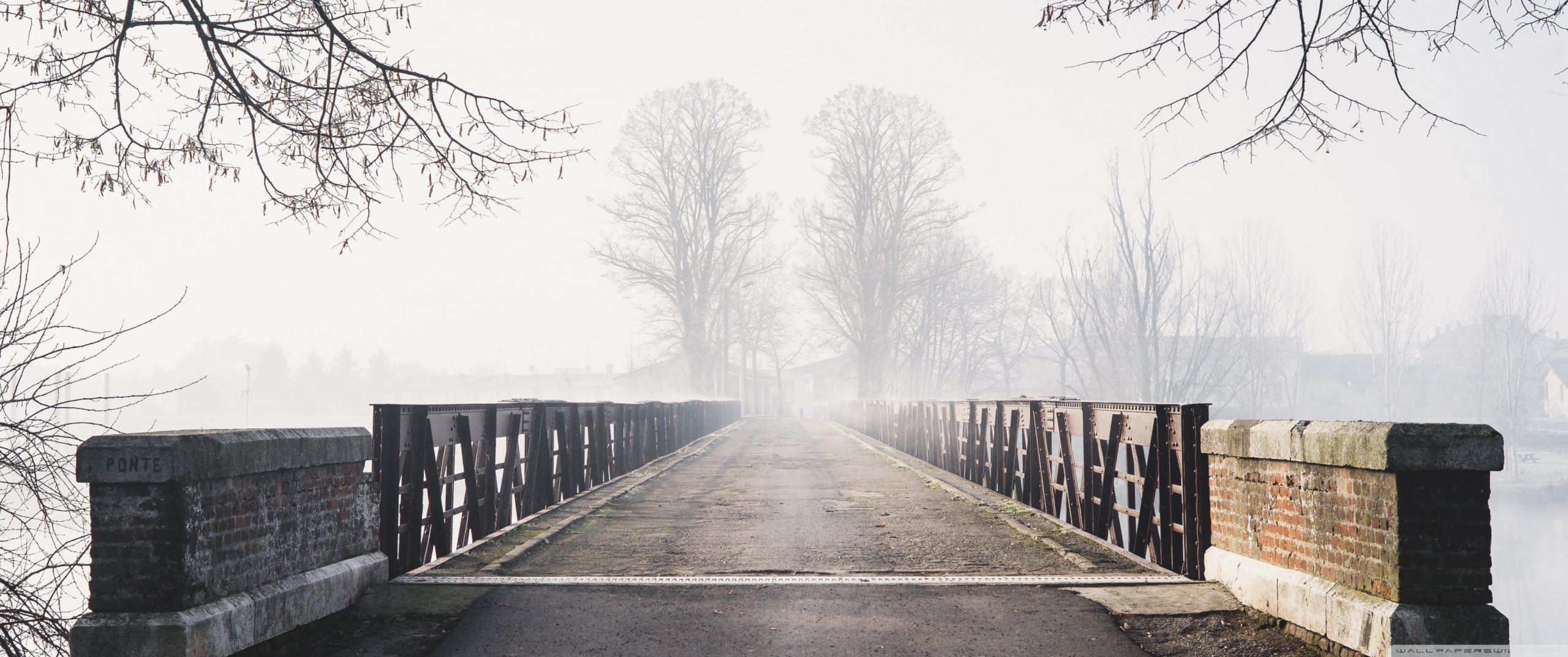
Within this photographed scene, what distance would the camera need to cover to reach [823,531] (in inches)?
375

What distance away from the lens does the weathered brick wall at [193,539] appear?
4.46m

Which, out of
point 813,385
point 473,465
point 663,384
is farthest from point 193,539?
point 813,385

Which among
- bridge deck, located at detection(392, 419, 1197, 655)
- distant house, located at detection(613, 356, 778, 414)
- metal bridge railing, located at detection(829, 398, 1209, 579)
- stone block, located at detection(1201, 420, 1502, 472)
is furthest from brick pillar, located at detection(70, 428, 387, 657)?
distant house, located at detection(613, 356, 778, 414)

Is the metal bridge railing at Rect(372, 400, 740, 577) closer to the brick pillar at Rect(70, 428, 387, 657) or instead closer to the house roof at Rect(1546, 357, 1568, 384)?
the brick pillar at Rect(70, 428, 387, 657)

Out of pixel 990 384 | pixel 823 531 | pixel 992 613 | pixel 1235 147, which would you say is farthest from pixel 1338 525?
pixel 990 384

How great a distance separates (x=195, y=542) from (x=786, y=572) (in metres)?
3.91

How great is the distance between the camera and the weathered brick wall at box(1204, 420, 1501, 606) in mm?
4469

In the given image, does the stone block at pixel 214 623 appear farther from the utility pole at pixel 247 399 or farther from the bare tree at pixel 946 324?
the utility pole at pixel 247 399

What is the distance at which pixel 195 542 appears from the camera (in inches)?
179

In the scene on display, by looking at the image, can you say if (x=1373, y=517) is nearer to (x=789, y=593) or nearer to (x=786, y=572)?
(x=789, y=593)

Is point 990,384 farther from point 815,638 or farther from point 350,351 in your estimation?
point 350,351

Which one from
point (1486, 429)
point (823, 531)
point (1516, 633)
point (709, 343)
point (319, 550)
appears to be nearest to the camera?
point (1486, 429)

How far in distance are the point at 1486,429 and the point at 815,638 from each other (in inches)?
130

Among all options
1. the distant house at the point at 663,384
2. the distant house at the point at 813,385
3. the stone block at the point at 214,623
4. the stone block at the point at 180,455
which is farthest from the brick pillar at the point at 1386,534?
the distant house at the point at 813,385
